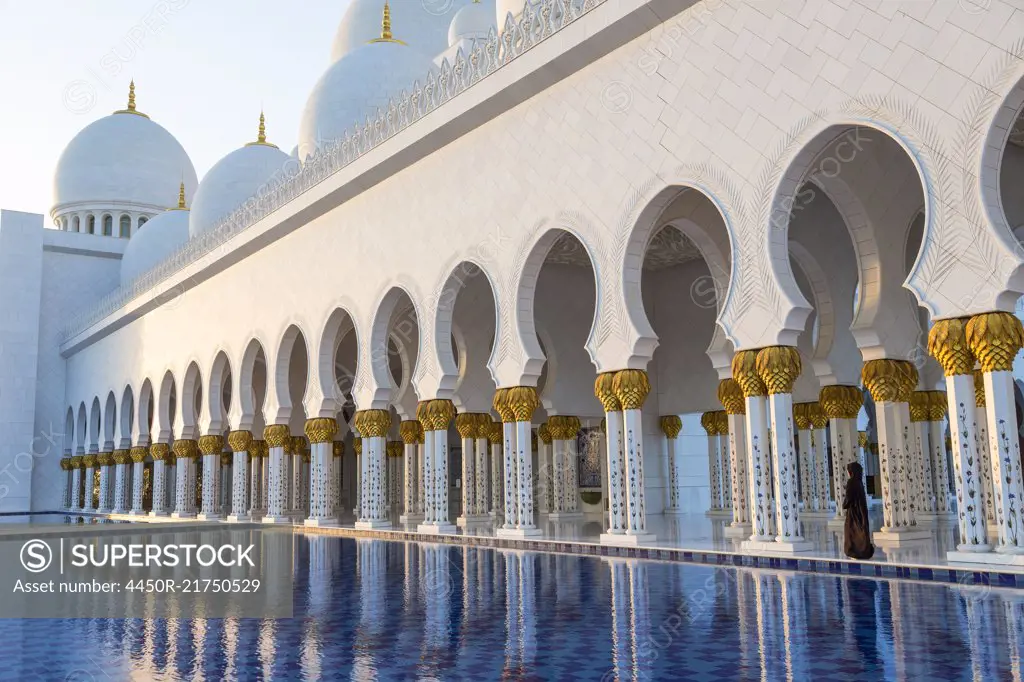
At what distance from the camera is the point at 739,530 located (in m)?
7.17

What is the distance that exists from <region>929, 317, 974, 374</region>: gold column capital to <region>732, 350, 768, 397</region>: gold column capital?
120 cm

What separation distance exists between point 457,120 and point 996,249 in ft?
16.1

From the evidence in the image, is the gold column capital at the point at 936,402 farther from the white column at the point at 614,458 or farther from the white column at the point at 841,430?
the white column at the point at 614,458

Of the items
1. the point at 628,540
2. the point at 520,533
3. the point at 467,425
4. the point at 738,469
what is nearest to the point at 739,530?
the point at 738,469

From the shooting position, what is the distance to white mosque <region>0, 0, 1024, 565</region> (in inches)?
188

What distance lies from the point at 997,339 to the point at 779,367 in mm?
1325

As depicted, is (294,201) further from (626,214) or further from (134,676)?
(134,676)

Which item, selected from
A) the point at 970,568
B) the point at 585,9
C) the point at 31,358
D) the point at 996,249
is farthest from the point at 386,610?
the point at 31,358

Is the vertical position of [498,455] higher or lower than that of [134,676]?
higher

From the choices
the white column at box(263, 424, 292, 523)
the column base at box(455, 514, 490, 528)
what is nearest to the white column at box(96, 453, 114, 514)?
the white column at box(263, 424, 292, 523)

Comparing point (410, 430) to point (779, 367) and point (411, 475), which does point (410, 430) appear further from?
point (779, 367)

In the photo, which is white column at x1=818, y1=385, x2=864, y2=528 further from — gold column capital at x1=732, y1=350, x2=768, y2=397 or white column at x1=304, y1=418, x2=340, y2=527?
white column at x1=304, y1=418, x2=340, y2=527

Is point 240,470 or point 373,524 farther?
point 240,470

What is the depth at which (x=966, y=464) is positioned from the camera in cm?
468
